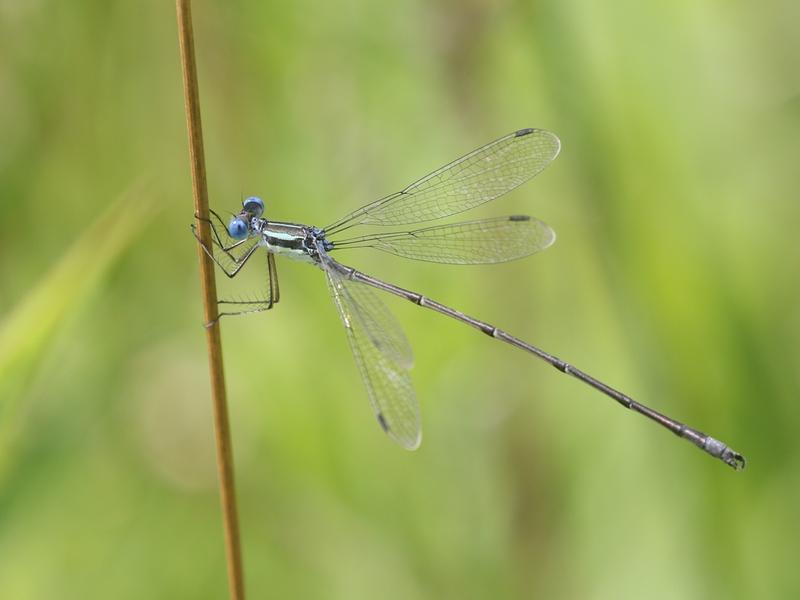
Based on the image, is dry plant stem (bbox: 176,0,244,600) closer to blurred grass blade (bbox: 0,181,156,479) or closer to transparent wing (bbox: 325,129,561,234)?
blurred grass blade (bbox: 0,181,156,479)

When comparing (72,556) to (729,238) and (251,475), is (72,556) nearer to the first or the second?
(251,475)

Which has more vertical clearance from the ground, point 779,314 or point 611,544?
point 779,314

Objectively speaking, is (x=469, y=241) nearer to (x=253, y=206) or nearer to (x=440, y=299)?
(x=440, y=299)

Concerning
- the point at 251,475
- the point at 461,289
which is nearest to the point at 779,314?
the point at 461,289

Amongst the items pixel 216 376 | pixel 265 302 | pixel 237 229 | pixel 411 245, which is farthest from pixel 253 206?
pixel 216 376

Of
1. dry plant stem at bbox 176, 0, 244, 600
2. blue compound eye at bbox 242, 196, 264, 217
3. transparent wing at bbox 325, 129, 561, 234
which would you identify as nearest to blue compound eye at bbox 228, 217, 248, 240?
blue compound eye at bbox 242, 196, 264, 217

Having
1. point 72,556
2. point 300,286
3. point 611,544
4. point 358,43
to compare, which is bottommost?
point 611,544

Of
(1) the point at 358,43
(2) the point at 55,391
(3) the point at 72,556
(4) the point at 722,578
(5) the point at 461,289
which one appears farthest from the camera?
(5) the point at 461,289

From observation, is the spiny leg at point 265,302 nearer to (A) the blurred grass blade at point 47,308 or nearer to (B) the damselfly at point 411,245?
(B) the damselfly at point 411,245
